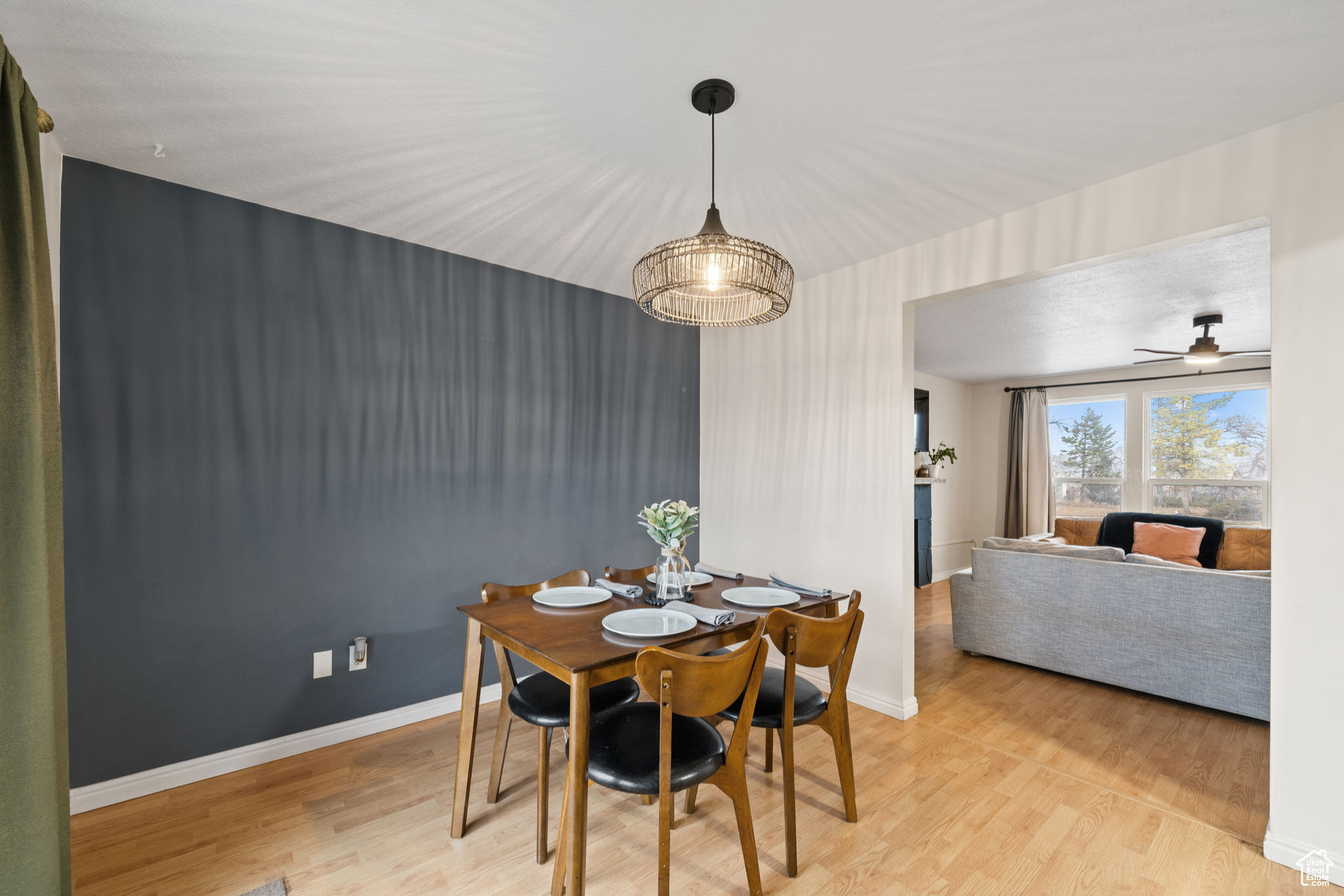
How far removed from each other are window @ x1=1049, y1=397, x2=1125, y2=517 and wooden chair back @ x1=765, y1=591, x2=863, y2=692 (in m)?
6.04

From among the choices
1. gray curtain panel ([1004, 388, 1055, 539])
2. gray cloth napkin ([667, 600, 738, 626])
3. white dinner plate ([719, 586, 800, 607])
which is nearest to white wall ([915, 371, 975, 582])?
gray curtain panel ([1004, 388, 1055, 539])

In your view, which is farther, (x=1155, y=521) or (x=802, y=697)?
Result: (x=1155, y=521)

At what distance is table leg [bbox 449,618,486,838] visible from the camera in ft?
6.48

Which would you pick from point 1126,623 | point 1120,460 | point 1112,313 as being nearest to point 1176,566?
point 1126,623

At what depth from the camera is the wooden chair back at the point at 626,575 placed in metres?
2.67

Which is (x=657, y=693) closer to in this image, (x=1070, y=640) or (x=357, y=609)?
(x=357, y=609)

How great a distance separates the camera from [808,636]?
1.81 metres

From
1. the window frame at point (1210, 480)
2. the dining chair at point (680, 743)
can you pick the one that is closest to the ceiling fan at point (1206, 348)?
the window frame at point (1210, 480)

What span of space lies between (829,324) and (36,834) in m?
3.49

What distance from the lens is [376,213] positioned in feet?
8.69

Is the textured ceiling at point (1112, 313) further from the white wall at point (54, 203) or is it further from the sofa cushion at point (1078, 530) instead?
the white wall at point (54, 203)

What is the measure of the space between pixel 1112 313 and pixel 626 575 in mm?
3888

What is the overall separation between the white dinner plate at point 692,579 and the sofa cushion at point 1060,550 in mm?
2314

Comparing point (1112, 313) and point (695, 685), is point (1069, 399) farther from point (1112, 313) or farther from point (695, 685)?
point (695, 685)
